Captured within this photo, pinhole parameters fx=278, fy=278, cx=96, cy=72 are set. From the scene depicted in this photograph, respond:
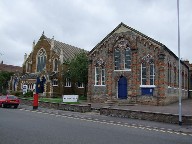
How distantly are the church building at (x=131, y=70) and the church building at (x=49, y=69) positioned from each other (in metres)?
14.1

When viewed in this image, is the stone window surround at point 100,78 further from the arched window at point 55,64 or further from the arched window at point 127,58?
the arched window at point 55,64

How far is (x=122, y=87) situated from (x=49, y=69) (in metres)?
22.1

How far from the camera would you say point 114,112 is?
79.7 ft

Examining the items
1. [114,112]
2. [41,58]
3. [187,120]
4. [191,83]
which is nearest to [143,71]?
[114,112]

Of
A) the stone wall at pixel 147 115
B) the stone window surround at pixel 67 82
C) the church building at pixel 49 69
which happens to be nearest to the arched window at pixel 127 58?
the stone wall at pixel 147 115

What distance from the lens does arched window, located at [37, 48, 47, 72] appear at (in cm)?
5570

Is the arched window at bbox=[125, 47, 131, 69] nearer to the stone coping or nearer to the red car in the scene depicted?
the stone coping

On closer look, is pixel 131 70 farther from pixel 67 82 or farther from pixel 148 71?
pixel 67 82

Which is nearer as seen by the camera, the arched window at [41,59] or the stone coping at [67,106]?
→ the stone coping at [67,106]

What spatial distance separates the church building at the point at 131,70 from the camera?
32.6 metres

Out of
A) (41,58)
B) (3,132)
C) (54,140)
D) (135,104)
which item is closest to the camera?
(54,140)

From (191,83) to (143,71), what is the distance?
65.6ft

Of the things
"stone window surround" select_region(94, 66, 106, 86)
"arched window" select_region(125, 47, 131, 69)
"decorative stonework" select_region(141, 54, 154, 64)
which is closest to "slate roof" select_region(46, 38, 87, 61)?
"stone window surround" select_region(94, 66, 106, 86)

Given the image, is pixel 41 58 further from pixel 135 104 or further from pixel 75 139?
pixel 75 139
